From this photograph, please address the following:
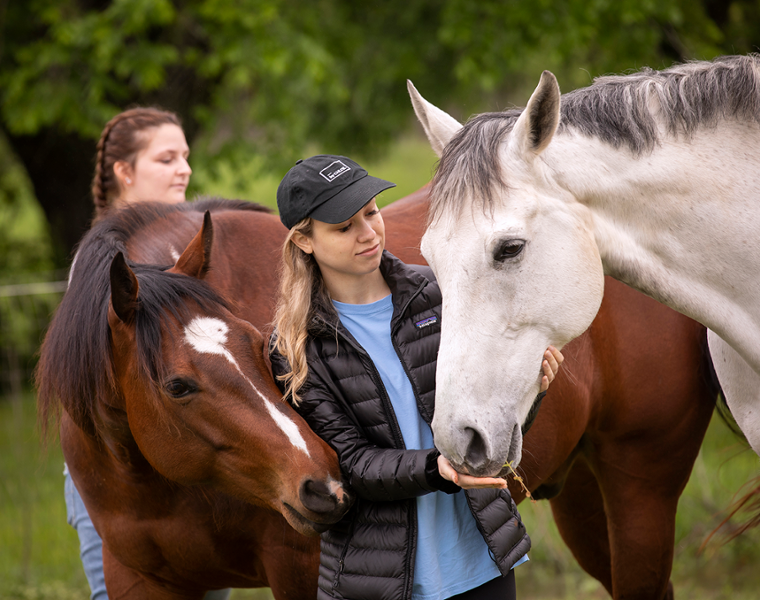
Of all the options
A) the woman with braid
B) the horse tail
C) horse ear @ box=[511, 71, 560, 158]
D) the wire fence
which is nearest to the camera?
horse ear @ box=[511, 71, 560, 158]

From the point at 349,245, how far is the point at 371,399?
0.43 m

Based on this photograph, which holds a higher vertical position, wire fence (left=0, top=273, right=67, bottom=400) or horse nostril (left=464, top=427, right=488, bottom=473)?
horse nostril (left=464, top=427, right=488, bottom=473)

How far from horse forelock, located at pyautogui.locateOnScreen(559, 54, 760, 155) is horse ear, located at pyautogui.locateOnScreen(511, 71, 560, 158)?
0.17m

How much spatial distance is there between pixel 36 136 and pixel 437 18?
4834 millimetres

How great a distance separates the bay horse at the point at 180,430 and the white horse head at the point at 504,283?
45 centimetres

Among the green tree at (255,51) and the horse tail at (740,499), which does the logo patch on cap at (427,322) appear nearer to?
the horse tail at (740,499)

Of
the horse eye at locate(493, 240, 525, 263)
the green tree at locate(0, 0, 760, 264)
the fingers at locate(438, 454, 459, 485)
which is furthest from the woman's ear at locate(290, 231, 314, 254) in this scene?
the green tree at locate(0, 0, 760, 264)

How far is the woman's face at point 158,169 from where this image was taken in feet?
10.0

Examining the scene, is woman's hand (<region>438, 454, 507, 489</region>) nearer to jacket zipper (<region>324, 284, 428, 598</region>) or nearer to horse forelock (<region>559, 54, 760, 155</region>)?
jacket zipper (<region>324, 284, 428, 598</region>)

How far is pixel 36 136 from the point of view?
25.5 ft

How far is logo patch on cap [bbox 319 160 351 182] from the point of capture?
6.46 ft

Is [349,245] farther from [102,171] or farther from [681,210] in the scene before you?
[102,171]

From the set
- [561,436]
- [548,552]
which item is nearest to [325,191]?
[561,436]

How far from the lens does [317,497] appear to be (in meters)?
1.85
